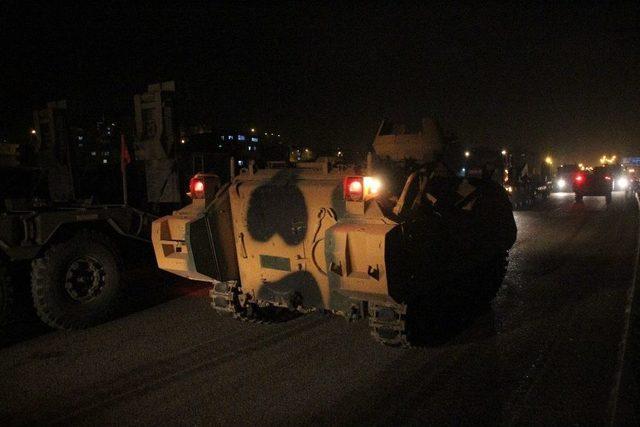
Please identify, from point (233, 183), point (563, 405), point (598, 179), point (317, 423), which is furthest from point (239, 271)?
point (598, 179)

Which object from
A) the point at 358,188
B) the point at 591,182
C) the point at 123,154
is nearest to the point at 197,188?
the point at 358,188

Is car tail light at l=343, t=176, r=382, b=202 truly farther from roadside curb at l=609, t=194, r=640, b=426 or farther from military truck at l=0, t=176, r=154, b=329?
military truck at l=0, t=176, r=154, b=329

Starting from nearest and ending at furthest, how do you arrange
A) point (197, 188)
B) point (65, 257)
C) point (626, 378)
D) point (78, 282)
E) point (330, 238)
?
point (626, 378)
point (330, 238)
point (197, 188)
point (65, 257)
point (78, 282)

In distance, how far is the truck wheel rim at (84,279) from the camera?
6.87m

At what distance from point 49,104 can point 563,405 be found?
9626mm

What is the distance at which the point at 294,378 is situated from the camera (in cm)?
502

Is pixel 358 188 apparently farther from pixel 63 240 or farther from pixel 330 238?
pixel 63 240

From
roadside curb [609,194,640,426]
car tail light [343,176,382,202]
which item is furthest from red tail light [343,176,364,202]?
roadside curb [609,194,640,426]

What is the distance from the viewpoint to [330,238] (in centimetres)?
507

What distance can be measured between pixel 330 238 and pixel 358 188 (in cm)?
52

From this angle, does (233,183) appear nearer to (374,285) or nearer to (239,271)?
(239,271)

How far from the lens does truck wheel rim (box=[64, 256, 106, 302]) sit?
6867mm

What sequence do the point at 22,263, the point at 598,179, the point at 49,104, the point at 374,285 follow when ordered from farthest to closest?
the point at 598,179
the point at 49,104
the point at 22,263
the point at 374,285

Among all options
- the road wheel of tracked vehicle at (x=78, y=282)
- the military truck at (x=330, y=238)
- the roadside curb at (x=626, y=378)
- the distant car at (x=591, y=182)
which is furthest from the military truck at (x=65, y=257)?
the distant car at (x=591, y=182)
